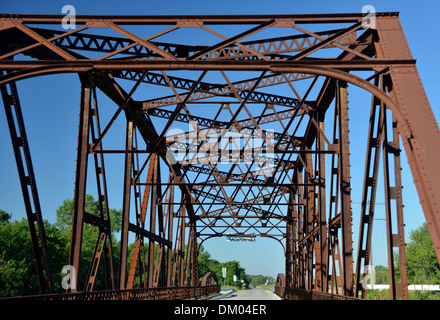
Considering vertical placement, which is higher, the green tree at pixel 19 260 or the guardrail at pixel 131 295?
the green tree at pixel 19 260

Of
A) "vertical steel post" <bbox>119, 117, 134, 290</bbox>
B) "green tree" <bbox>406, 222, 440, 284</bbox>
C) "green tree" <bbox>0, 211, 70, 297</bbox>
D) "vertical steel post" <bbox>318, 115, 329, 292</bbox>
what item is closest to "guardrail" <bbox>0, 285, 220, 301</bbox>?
"vertical steel post" <bbox>119, 117, 134, 290</bbox>

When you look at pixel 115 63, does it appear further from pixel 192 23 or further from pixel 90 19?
pixel 192 23

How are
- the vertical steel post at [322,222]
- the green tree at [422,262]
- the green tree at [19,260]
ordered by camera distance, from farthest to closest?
the green tree at [422,262] < the green tree at [19,260] < the vertical steel post at [322,222]

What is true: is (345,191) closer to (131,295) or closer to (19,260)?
(131,295)

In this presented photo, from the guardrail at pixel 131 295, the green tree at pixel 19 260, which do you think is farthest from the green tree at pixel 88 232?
the guardrail at pixel 131 295

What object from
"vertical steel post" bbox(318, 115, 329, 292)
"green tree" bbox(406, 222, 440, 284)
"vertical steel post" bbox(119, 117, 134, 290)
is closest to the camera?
"vertical steel post" bbox(119, 117, 134, 290)

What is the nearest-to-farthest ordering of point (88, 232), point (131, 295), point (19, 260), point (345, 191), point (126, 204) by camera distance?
point (345, 191) → point (131, 295) → point (126, 204) → point (19, 260) → point (88, 232)

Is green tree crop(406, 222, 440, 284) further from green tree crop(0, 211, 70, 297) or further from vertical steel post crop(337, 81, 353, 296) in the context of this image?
vertical steel post crop(337, 81, 353, 296)

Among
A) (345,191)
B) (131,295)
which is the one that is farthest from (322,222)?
(131,295)

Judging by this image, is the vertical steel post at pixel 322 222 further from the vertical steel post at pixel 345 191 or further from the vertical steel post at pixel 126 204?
the vertical steel post at pixel 126 204

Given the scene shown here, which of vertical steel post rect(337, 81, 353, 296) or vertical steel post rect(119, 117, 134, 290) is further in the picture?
vertical steel post rect(119, 117, 134, 290)

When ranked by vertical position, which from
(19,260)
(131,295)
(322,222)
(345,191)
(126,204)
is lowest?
(131,295)
